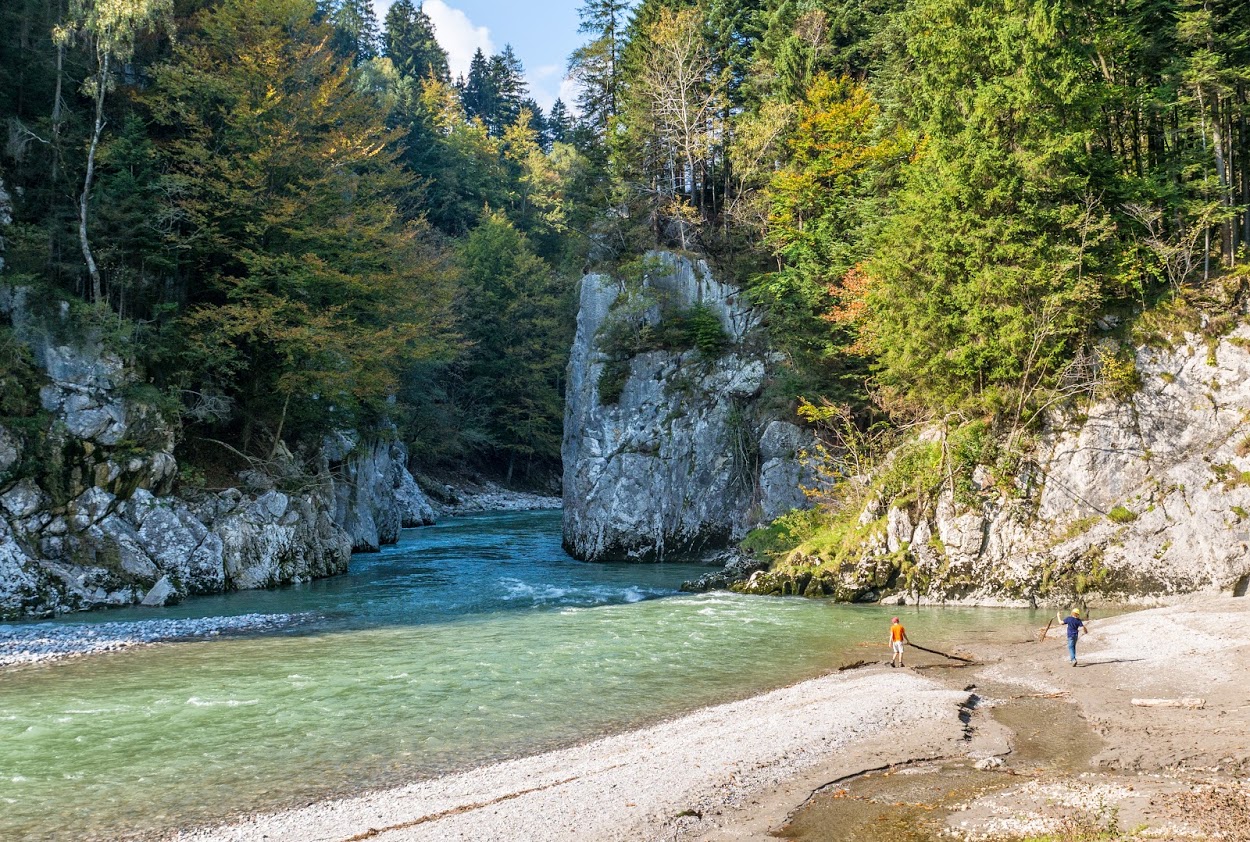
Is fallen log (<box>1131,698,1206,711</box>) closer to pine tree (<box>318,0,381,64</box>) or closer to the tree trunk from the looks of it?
the tree trunk

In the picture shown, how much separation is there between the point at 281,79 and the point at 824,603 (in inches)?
1093

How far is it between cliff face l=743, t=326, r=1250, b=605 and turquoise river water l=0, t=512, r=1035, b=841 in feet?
5.21

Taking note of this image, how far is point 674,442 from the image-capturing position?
35.3 m

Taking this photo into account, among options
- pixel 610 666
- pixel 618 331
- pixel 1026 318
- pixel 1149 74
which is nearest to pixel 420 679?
pixel 610 666

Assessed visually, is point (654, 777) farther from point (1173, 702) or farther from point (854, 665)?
point (1173, 702)

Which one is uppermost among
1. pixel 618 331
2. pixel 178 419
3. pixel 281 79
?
pixel 281 79

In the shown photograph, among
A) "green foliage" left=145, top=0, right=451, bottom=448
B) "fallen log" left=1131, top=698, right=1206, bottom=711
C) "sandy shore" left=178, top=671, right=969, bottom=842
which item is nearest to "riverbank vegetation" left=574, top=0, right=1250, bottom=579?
"fallen log" left=1131, top=698, right=1206, bottom=711

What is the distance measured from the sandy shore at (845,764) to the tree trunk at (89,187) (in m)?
23.9

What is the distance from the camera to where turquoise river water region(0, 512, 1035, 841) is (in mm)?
10641

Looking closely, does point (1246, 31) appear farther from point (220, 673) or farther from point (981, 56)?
point (220, 673)

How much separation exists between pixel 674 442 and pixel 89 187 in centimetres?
2387

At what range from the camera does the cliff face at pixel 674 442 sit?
33.9 metres

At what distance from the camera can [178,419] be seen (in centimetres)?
2714

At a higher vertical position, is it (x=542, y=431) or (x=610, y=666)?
(x=542, y=431)
